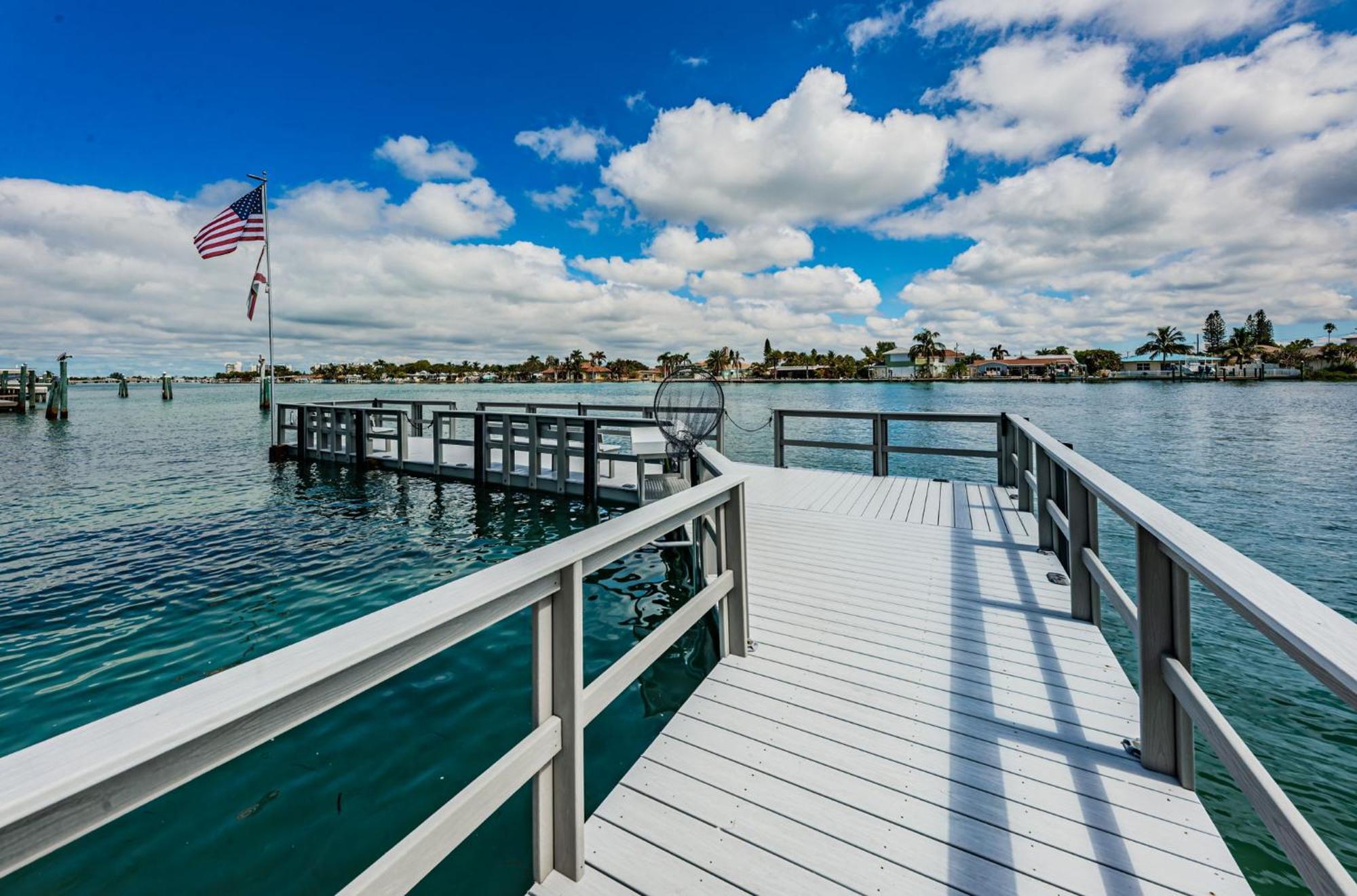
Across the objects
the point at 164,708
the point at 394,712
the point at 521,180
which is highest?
the point at 521,180

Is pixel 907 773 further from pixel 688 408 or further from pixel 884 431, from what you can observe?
pixel 884 431

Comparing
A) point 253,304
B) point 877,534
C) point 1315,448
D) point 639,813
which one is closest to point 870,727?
point 639,813

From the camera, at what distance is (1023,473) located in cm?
586

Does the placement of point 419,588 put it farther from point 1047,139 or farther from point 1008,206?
point 1008,206

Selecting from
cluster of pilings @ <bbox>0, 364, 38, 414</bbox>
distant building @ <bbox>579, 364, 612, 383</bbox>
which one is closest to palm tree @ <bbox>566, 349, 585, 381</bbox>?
distant building @ <bbox>579, 364, 612, 383</bbox>

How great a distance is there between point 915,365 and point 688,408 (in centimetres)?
11281

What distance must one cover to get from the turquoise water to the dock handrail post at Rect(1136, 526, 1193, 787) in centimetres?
48

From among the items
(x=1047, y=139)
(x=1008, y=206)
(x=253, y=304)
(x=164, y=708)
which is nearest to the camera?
(x=164, y=708)

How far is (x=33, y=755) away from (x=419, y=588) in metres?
5.29

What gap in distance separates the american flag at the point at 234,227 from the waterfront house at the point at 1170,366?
107m

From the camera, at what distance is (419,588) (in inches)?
215

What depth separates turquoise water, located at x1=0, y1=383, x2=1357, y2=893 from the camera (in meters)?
2.31

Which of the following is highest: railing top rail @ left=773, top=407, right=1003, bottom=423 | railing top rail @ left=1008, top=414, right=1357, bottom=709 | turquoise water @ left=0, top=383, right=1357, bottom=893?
railing top rail @ left=773, top=407, right=1003, bottom=423

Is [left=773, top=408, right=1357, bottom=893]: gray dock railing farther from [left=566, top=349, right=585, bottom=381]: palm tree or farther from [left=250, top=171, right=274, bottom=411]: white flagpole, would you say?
[left=566, top=349, right=585, bottom=381]: palm tree
